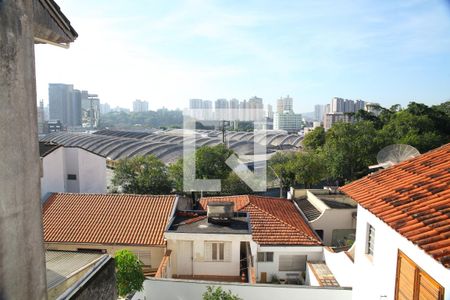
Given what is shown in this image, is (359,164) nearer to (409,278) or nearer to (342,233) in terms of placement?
(342,233)

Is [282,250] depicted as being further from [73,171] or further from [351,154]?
[351,154]

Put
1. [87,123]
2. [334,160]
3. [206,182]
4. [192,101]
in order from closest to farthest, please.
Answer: [206,182], [334,160], [192,101], [87,123]

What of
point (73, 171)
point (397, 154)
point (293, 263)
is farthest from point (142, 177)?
point (397, 154)

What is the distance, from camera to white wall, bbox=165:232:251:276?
9.12 metres

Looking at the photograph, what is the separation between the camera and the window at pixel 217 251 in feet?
30.3

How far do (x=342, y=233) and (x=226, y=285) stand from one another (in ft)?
25.4

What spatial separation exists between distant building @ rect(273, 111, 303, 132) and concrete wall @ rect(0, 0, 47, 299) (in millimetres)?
92561

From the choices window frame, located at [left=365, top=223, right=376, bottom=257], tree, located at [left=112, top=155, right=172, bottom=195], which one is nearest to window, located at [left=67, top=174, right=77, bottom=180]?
tree, located at [left=112, top=155, right=172, bottom=195]

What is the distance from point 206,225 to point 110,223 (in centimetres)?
342

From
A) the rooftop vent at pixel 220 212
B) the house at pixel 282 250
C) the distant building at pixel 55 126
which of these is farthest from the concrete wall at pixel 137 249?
the distant building at pixel 55 126

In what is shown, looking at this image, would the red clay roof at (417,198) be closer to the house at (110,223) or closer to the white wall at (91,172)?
the house at (110,223)

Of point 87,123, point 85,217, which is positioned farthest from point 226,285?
point 87,123

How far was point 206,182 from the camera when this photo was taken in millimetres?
20531

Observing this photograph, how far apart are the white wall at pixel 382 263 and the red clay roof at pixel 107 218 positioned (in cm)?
611
